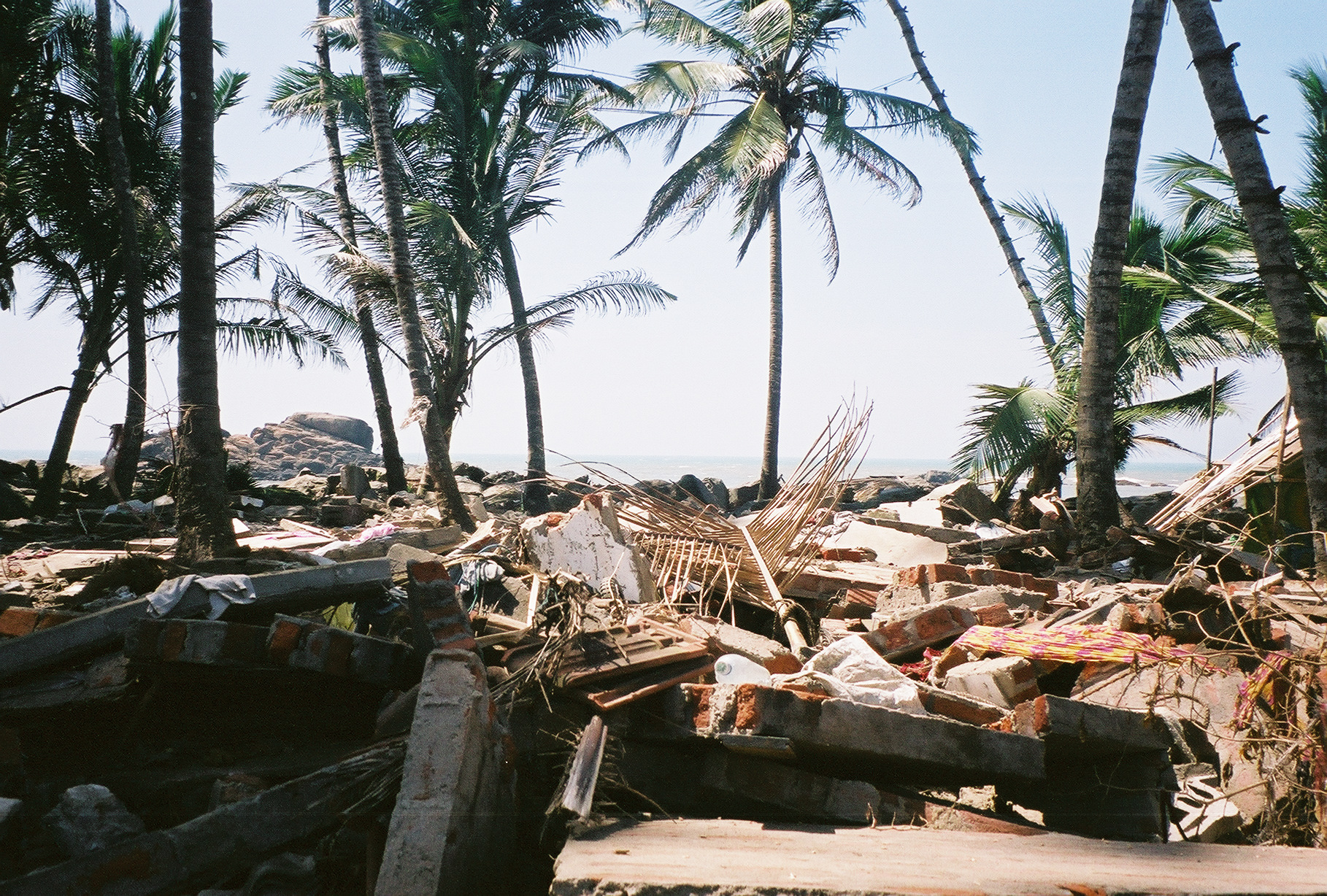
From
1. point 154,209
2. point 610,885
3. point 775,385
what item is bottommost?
point 610,885

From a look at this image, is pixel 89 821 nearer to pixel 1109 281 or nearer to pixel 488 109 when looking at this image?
pixel 1109 281

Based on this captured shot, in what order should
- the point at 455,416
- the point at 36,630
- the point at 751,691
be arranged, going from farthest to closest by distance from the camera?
1. the point at 455,416
2. the point at 36,630
3. the point at 751,691

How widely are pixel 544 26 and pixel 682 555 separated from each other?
49.9ft

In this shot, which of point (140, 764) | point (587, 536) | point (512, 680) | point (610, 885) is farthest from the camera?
point (587, 536)

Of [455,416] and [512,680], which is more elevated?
[455,416]

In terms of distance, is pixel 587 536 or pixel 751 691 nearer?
pixel 751 691

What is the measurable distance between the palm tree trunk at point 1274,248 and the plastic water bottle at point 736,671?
4218 mm

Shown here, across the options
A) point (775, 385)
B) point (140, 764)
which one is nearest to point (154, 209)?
point (775, 385)

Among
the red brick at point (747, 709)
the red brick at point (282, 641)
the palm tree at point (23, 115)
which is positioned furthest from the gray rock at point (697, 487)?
the red brick at point (747, 709)

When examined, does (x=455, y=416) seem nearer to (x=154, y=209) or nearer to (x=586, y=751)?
(x=154, y=209)

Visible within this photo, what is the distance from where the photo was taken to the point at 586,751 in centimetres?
244

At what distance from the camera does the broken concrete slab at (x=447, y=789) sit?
195 cm

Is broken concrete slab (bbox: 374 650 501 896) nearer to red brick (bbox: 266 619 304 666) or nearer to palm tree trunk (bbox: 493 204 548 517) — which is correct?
red brick (bbox: 266 619 304 666)

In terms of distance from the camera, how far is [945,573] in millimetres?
5434
